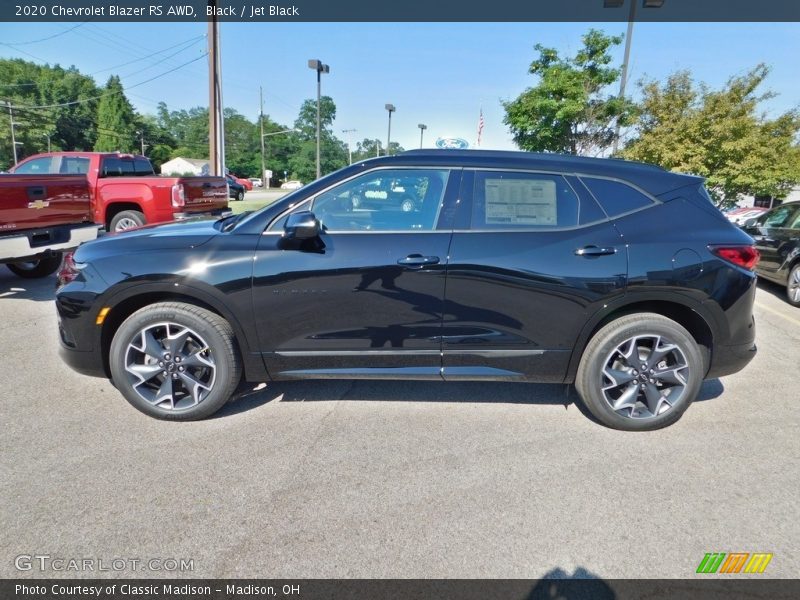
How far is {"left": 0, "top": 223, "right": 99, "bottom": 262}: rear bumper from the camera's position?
540 centimetres

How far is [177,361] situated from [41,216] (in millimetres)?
4570

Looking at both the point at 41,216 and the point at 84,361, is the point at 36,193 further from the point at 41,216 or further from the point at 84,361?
the point at 84,361

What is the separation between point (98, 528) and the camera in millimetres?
2193

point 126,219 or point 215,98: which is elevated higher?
point 215,98

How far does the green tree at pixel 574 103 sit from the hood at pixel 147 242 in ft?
49.5

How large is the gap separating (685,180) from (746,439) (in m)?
1.85

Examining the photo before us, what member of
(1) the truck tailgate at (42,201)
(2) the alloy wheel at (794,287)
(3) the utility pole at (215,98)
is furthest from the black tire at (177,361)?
(3) the utility pole at (215,98)

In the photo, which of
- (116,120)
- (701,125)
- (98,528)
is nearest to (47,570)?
(98,528)

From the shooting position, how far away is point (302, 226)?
283 centimetres

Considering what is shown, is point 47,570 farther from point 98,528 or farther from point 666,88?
point 666,88

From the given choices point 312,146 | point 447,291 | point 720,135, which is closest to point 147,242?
point 447,291

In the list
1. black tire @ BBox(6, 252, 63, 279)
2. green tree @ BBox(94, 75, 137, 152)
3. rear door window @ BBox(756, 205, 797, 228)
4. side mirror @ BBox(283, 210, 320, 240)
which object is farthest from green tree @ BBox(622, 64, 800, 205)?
green tree @ BBox(94, 75, 137, 152)

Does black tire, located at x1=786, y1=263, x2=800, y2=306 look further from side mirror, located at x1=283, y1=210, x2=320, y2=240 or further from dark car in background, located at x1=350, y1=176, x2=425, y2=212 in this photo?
side mirror, located at x1=283, y1=210, x2=320, y2=240

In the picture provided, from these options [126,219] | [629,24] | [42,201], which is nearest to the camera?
[42,201]
